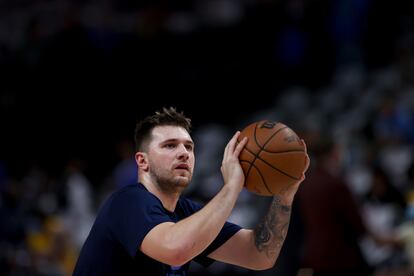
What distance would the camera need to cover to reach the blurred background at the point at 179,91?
12078 millimetres

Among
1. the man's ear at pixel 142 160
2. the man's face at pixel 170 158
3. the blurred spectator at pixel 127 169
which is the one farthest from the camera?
the blurred spectator at pixel 127 169

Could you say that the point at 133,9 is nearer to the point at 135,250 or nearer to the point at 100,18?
the point at 100,18

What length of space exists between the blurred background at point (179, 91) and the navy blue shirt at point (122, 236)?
5636 mm

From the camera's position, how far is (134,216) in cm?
462

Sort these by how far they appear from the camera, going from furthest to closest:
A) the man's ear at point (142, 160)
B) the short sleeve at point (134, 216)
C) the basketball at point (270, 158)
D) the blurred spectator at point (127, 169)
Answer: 1. the blurred spectator at point (127, 169)
2. the man's ear at point (142, 160)
3. the basketball at point (270, 158)
4. the short sleeve at point (134, 216)

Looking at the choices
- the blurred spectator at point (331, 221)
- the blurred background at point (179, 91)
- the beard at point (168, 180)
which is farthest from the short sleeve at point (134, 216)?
the blurred background at point (179, 91)

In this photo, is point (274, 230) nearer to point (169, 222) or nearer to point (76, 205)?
point (169, 222)

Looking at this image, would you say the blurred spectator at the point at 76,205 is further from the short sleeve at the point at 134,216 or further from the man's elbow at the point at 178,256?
the man's elbow at the point at 178,256

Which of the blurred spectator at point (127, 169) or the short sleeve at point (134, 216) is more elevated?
the blurred spectator at point (127, 169)

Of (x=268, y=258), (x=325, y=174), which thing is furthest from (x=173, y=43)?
(x=268, y=258)

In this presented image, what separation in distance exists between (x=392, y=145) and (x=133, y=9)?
7396mm

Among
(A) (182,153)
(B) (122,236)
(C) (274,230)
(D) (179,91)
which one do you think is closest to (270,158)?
(A) (182,153)

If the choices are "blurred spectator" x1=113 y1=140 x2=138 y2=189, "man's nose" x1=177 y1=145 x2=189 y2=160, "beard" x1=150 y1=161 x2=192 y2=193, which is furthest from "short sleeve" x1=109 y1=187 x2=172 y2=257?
"blurred spectator" x1=113 y1=140 x2=138 y2=189

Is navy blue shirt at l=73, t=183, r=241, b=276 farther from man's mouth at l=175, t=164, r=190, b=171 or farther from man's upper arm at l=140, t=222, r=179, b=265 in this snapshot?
man's mouth at l=175, t=164, r=190, b=171
